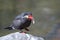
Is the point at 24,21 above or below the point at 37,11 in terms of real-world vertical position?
above

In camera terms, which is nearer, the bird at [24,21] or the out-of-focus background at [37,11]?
the bird at [24,21]

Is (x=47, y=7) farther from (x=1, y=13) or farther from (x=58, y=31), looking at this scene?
(x=58, y=31)

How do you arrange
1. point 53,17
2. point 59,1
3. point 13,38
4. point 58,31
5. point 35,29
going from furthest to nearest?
point 59,1 < point 53,17 < point 35,29 < point 58,31 < point 13,38

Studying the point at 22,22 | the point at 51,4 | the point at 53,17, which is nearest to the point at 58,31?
the point at 22,22

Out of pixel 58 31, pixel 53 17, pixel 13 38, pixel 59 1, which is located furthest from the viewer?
pixel 59 1

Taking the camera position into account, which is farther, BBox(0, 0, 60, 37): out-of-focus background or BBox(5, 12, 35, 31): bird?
BBox(0, 0, 60, 37): out-of-focus background

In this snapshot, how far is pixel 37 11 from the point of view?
423 cm

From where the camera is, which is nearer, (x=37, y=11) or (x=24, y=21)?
(x=24, y=21)

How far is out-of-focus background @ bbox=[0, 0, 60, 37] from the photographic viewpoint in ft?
12.9

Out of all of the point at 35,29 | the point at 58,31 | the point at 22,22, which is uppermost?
the point at 22,22

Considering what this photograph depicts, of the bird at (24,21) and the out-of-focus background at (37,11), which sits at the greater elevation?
the bird at (24,21)

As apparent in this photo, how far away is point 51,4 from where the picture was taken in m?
4.35

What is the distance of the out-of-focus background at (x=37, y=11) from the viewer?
3930mm

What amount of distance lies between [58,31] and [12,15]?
4.69 feet
